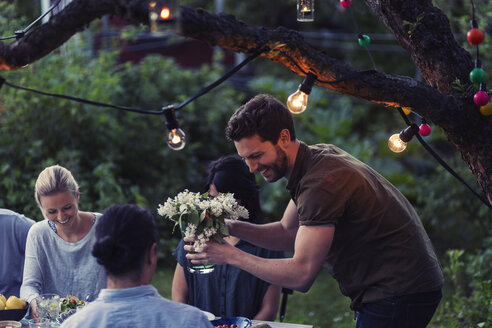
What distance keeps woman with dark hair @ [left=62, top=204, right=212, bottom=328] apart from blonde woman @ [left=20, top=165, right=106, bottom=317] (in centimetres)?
152

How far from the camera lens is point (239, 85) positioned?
13688 mm

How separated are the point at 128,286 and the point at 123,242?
163 mm

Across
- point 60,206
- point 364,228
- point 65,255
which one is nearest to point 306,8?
point 364,228

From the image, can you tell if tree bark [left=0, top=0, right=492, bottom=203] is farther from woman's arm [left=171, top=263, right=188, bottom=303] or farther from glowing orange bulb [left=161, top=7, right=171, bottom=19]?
woman's arm [left=171, top=263, right=188, bottom=303]

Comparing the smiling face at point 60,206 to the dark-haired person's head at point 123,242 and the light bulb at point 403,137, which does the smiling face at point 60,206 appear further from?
the light bulb at point 403,137

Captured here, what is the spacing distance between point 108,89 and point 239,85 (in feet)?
21.4

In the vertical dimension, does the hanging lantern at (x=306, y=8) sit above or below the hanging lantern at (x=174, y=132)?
above

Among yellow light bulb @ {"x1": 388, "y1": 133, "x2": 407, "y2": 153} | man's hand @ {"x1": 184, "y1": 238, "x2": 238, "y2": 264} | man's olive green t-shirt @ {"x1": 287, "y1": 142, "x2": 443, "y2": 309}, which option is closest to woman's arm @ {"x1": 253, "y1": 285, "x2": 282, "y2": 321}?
man's olive green t-shirt @ {"x1": 287, "y1": 142, "x2": 443, "y2": 309}

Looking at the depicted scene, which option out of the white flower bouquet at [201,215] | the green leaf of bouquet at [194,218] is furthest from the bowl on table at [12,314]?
the green leaf of bouquet at [194,218]

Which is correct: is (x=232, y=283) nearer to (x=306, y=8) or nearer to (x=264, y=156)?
(x=264, y=156)

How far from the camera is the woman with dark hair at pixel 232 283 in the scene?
145 inches

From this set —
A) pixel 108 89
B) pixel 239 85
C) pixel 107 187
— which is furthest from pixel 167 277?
pixel 239 85

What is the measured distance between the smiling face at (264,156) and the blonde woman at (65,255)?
126cm

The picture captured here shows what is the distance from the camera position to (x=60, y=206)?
358 centimetres
